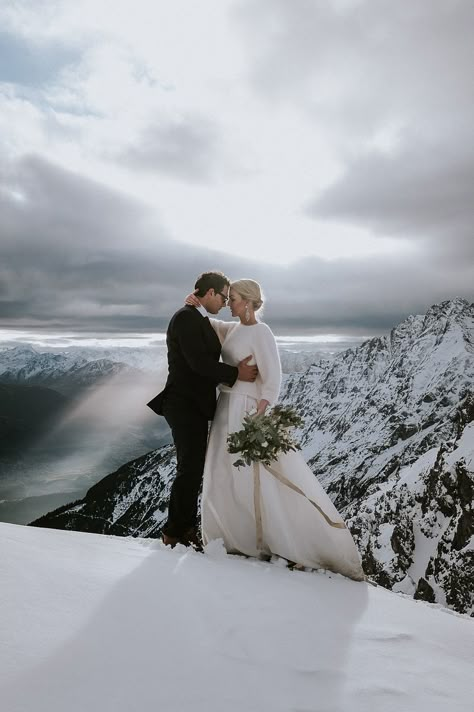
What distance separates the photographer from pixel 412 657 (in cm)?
350

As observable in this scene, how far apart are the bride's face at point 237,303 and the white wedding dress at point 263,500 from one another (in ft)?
0.83

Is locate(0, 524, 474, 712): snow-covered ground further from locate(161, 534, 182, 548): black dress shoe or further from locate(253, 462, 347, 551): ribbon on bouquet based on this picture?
locate(161, 534, 182, 548): black dress shoe

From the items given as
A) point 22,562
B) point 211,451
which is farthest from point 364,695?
point 211,451

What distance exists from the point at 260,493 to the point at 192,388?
1688mm

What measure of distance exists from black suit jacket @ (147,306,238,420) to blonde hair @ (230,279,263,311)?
2.09 ft

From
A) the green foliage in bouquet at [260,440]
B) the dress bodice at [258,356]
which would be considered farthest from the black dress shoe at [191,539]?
the dress bodice at [258,356]

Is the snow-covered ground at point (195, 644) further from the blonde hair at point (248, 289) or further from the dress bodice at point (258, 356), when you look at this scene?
the blonde hair at point (248, 289)

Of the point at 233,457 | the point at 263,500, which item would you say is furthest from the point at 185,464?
the point at 263,500

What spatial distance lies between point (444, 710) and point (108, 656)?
1907mm

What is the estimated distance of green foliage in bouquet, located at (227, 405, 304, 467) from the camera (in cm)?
618

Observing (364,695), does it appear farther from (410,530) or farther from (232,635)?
(410,530)

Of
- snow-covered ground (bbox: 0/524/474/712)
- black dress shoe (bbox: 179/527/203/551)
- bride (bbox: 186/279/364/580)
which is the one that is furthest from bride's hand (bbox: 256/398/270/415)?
snow-covered ground (bbox: 0/524/474/712)

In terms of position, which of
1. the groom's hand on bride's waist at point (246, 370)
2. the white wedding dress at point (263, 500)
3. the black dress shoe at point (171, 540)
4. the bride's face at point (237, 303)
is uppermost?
the bride's face at point (237, 303)

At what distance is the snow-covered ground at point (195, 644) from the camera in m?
2.42
